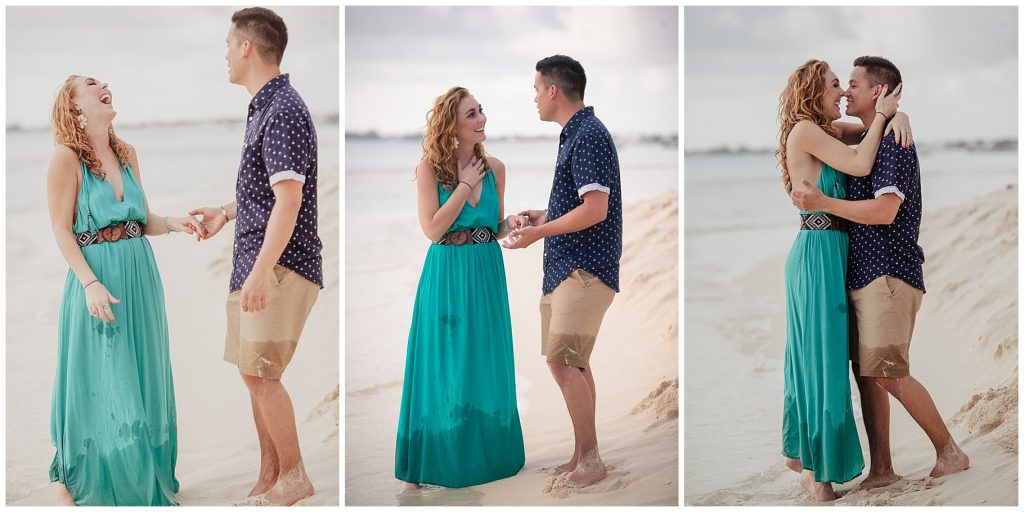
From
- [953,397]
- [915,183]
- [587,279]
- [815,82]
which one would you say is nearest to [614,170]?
[587,279]

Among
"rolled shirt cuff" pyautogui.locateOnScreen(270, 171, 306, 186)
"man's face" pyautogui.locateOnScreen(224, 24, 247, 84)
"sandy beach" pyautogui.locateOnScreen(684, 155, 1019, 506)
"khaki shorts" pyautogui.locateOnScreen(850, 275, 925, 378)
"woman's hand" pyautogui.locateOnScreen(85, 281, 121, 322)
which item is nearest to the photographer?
"rolled shirt cuff" pyautogui.locateOnScreen(270, 171, 306, 186)

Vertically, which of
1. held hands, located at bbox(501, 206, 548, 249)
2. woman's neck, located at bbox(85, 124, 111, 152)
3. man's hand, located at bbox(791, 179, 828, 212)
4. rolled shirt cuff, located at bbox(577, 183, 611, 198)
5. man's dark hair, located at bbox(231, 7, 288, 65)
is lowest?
held hands, located at bbox(501, 206, 548, 249)

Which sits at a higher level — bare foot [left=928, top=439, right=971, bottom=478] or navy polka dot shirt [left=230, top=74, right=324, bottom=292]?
navy polka dot shirt [left=230, top=74, right=324, bottom=292]

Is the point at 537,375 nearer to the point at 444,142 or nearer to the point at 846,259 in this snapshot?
the point at 444,142

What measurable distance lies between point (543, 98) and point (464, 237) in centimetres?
72

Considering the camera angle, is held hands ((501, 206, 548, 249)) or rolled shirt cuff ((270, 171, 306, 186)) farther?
held hands ((501, 206, 548, 249))

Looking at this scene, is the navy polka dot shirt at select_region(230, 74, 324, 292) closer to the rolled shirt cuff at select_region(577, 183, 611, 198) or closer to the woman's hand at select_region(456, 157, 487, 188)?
the woman's hand at select_region(456, 157, 487, 188)

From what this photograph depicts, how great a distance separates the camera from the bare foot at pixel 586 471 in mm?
5812

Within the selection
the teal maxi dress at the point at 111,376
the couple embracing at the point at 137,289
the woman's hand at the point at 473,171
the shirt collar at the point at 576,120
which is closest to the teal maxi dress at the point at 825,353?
the shirt collar at the point at 576,120

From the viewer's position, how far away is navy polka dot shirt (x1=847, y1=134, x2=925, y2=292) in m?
5.54

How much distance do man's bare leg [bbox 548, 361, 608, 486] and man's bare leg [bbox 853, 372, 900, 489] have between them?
1183mm

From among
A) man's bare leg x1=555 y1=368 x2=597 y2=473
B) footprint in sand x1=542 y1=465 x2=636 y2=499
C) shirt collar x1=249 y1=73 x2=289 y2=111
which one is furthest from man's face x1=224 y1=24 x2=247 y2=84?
footprint in sand x1=542 y1=465 x2=636 y2=499

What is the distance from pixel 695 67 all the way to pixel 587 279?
5.63 feet

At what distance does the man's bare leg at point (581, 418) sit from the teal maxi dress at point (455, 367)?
31cm
